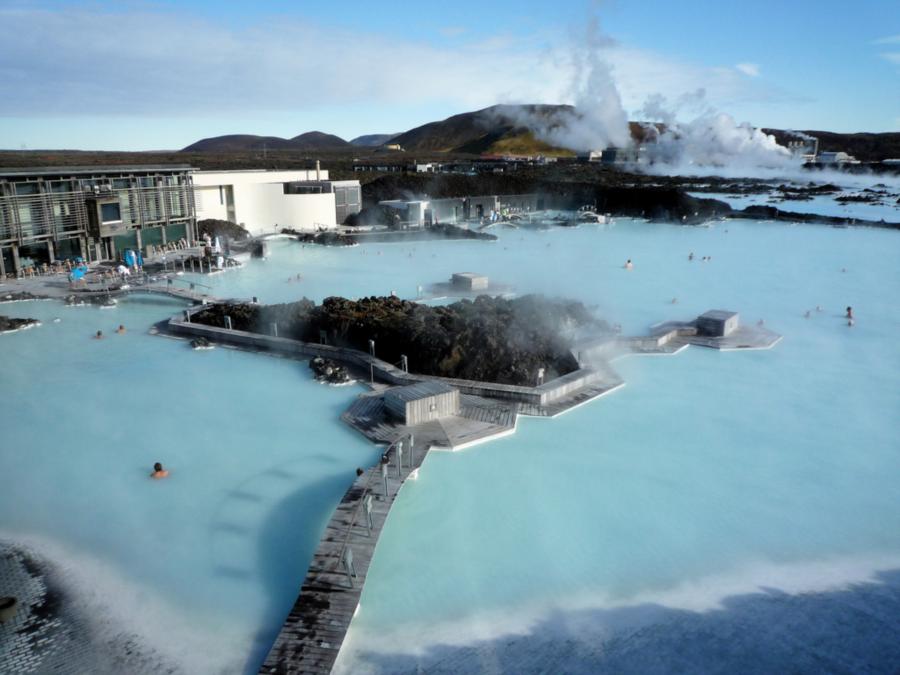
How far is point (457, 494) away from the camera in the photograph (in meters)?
7.76

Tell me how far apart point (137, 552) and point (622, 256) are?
22.6 meters

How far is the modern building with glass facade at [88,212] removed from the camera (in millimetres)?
17906

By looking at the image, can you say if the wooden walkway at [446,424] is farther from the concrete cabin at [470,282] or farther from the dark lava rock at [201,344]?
the concrete cabin at [470,282]

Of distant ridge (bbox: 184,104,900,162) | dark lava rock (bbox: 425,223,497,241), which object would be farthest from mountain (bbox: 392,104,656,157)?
dark lava rock (bbox: 425,223,497,241)

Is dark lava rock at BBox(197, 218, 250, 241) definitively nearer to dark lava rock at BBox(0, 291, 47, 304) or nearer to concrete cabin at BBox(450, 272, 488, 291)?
dark lava rock at BBox(0, 291, 47, 304)

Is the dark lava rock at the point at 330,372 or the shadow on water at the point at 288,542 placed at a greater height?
the dark lava rock at the point at 330,372

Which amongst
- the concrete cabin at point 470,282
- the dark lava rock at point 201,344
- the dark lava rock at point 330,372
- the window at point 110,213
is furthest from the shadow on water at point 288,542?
the window at point 110,213

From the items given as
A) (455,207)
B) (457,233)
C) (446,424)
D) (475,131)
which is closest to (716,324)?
(446,424)

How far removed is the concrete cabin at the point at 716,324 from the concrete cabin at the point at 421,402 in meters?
7.57

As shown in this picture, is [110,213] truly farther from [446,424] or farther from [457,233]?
[446,424]

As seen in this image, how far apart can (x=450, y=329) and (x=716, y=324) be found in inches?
257

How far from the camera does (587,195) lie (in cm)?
4347

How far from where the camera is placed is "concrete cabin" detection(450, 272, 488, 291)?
18181 mm

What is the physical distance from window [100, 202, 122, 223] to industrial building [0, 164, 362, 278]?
0.11 feet
